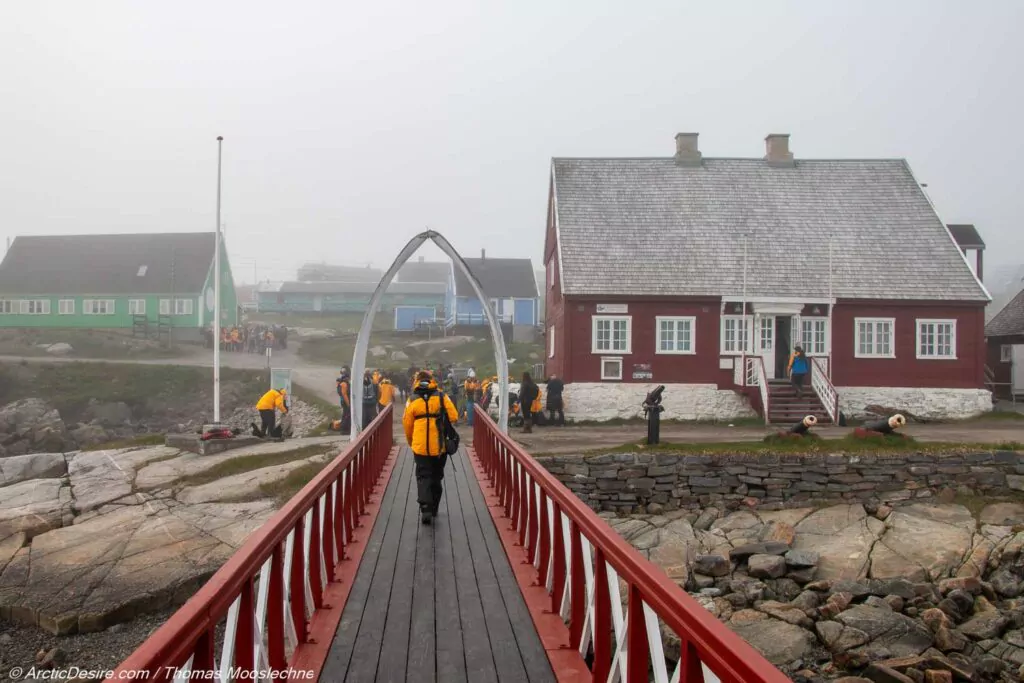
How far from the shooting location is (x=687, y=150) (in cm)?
3058

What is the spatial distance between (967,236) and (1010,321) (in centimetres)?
352

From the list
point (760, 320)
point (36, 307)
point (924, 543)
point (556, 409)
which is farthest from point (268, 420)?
point (36, 307)

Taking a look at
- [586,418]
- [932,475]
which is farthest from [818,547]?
[586,418]

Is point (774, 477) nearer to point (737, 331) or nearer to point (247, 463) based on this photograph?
point (737, 331)

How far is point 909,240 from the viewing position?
90.8ft

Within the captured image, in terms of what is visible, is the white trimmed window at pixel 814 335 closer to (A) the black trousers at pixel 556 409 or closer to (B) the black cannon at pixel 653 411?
(A) the black trousers at pixel 556 409

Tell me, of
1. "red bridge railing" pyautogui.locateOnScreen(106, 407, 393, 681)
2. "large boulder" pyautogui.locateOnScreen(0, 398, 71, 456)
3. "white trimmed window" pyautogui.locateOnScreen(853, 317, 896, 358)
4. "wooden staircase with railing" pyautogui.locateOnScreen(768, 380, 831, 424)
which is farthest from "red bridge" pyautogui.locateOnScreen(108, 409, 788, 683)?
"large boulder" pyautogui.locateOnScreen(0, 398, 71, 456)

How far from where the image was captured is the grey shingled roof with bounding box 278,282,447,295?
7375 cm

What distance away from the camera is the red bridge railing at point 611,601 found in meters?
3.07

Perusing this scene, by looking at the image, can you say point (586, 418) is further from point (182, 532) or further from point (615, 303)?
point (182, 532)

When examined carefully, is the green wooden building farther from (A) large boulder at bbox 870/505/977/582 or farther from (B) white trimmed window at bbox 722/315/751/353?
(A) large boulder at bbox 870/505/977/582

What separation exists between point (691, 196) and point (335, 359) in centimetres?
2463

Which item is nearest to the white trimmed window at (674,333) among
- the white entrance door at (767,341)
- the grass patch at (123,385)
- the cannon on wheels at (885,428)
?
the white entrance door at (767,341)

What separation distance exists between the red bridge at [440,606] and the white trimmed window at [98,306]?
47876 mm
